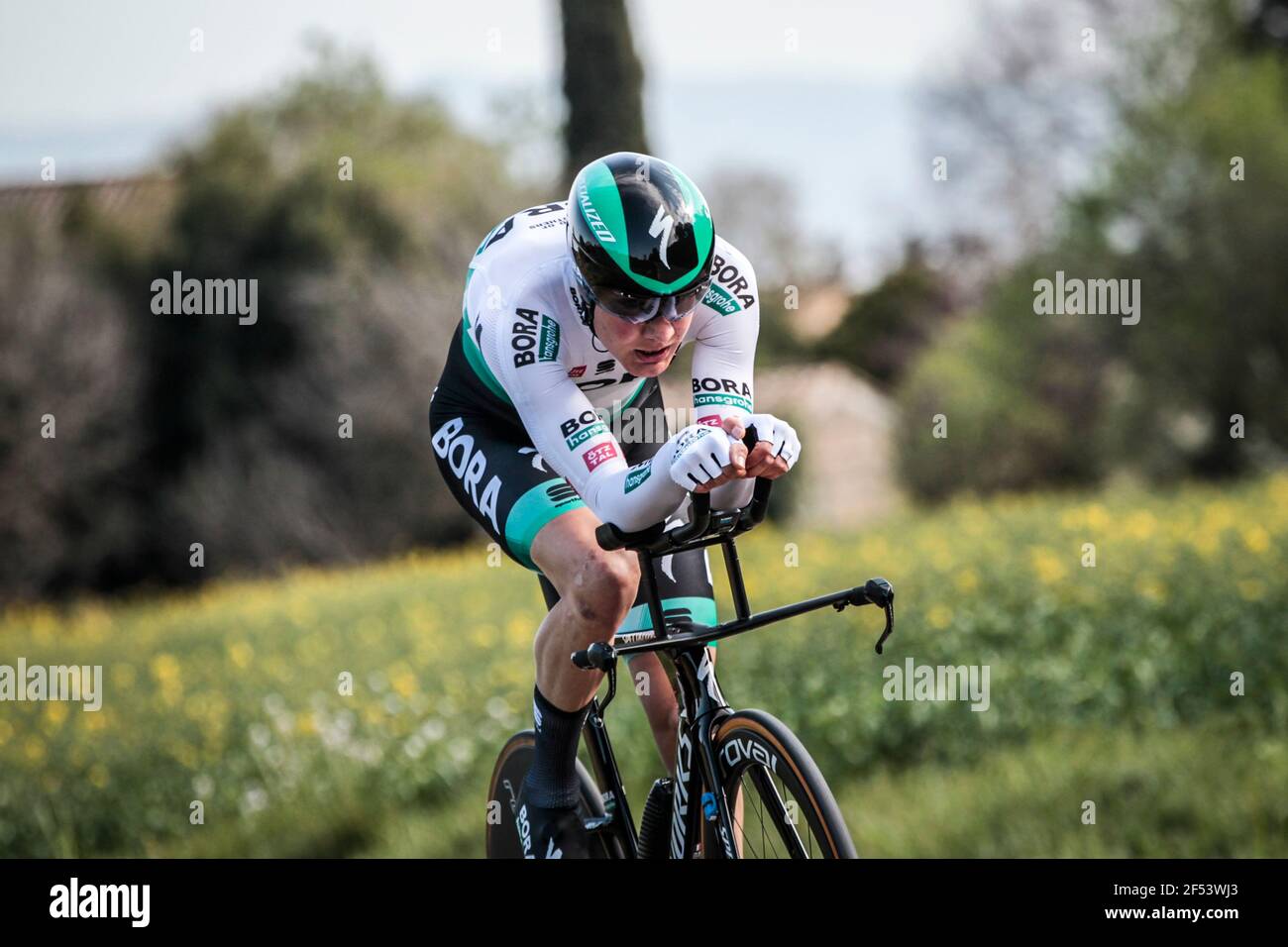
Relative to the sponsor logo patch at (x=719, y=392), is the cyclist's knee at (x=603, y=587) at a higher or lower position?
lower

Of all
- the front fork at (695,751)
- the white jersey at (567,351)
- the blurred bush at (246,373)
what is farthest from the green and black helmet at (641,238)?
the blurred bush at (246,373)

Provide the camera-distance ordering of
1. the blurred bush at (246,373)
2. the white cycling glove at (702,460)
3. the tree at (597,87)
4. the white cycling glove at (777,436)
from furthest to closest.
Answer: the blurred bush at (246,373), the tree at (597,87), the white cycling glove at (777,436), the white cycling glove at (702,460)

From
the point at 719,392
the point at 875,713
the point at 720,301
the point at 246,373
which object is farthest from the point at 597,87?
the point at 246,373

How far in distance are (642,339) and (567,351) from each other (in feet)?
1.22

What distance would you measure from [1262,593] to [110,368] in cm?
2347

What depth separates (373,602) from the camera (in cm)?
1386

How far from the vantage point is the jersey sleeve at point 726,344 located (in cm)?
394

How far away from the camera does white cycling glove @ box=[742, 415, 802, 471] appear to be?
339cm

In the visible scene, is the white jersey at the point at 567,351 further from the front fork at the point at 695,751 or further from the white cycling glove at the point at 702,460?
the front fork at the point at 695,751

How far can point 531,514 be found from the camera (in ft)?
13.1

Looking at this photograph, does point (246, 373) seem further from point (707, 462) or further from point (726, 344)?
point (707, 462)

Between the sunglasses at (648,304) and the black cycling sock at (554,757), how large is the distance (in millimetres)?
1272

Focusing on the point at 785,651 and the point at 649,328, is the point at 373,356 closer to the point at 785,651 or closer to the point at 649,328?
the point at 785,651

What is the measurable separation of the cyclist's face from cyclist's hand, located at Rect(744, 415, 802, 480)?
0.40 meters
